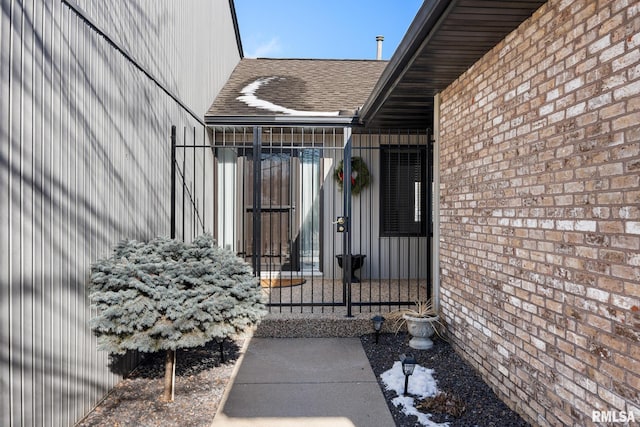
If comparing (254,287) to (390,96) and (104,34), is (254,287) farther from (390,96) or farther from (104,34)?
(390,96)

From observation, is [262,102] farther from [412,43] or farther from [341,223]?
[412,43]

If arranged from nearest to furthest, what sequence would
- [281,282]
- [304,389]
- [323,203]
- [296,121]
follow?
1. [304,389]
2. [296,121]
3. [281,282]
4. [323,203]

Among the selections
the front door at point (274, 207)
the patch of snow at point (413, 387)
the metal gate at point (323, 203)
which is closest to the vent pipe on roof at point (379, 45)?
the metal gate at point (323, 203)

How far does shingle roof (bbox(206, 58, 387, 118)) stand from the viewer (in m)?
5.98

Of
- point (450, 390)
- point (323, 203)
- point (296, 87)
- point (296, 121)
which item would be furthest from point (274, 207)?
point (450, 390)

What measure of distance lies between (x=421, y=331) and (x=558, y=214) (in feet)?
6.65

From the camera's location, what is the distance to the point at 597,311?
204cm

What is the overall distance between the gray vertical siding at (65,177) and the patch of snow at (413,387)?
2.18 meters

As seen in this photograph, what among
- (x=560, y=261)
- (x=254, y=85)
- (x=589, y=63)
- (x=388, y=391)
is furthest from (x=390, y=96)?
(x=254, y=85)

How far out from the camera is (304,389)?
3182 millimetres

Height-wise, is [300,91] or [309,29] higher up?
[309,29]

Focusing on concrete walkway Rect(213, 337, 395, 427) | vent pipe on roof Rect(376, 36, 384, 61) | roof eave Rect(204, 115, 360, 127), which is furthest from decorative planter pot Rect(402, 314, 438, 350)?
vent pipe on roof Rect(376, 36, 384, 61)

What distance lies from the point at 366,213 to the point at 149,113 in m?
3.71

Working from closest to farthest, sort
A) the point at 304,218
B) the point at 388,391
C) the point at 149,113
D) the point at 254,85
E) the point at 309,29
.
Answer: the point at 388,391, the point at 149,113, the point at 304,218, the point at 254,85, the point at 309,29
